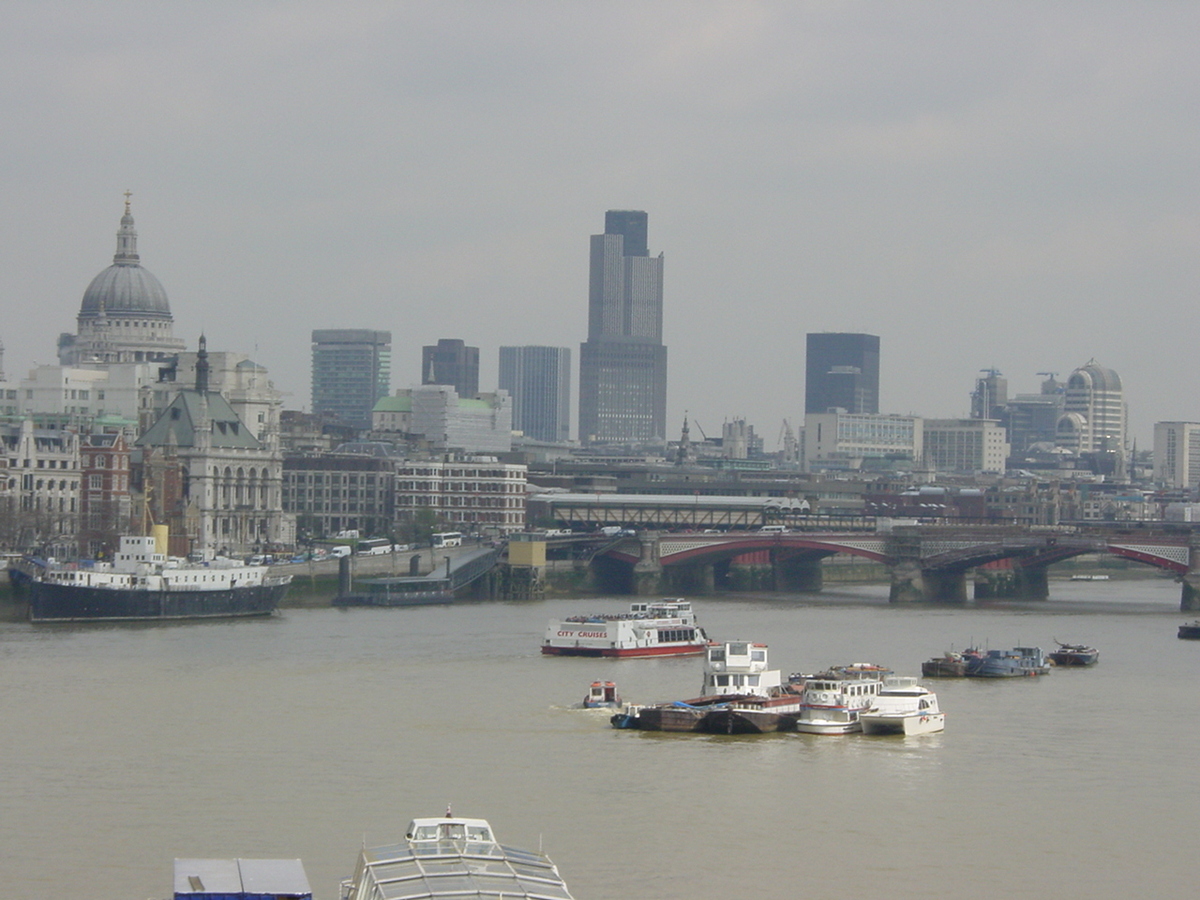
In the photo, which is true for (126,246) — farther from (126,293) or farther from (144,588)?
(144,588)

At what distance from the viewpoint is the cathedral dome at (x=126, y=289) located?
18750cm

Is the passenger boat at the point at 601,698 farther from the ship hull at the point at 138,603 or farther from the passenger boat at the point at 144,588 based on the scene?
the passenger boat at the point at 144,588

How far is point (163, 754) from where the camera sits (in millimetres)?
54531

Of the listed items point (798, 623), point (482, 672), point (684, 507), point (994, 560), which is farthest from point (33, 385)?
point (482, 672)

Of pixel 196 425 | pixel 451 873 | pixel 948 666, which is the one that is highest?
pixel 196 425

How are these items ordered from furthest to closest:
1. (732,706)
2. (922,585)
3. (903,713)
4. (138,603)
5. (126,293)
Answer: (126,293) → (922,585) → (138,603) → (732,706) → (903,713)

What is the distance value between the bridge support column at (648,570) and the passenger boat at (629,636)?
125 feet

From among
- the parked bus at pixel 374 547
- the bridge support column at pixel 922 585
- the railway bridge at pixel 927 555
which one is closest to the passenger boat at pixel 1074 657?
the railway bridge at pixel 927 555

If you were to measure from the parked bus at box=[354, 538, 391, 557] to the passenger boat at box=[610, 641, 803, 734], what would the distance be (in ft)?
194

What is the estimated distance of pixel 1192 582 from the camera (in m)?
117

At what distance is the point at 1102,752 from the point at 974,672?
19313 millimetres

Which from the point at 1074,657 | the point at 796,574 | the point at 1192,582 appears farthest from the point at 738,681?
the point at 796,574

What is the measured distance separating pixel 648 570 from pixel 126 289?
75.1 m

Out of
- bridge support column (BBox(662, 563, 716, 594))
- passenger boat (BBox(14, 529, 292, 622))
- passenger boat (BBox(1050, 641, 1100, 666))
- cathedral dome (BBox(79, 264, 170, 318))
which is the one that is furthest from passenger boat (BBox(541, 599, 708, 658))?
cathedral dome (BBox(79, 264, 170, 318))
